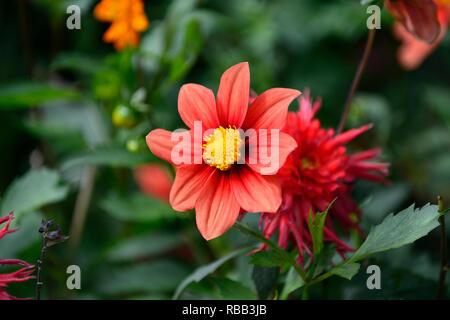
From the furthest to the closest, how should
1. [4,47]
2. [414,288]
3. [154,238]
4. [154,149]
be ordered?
[4,47] → [154,238] → [414,288] → [154,149]

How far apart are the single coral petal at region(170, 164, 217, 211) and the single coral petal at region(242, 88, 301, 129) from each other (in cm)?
5

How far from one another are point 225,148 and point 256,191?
1.7 inches

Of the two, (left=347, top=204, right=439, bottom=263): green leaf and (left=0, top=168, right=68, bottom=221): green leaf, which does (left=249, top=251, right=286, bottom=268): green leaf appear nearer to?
(left=347, top=204, right=439, bottom=263): green leaf

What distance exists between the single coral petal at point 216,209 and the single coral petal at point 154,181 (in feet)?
1.60

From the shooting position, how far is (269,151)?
0.40 meters

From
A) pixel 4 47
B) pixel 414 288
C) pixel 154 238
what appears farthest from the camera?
pixel 4 47

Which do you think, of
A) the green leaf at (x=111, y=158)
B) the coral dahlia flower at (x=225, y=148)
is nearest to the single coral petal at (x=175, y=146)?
the coral dahlia flower at (x=225, y=148)

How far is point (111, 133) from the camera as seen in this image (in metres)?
0.85

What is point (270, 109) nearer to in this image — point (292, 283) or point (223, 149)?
point (223, 149)

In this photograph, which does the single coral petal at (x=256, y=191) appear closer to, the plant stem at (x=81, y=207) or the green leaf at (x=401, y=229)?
the green leaf at (x=401, y=229)

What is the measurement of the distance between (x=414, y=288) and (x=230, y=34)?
2.38ft
